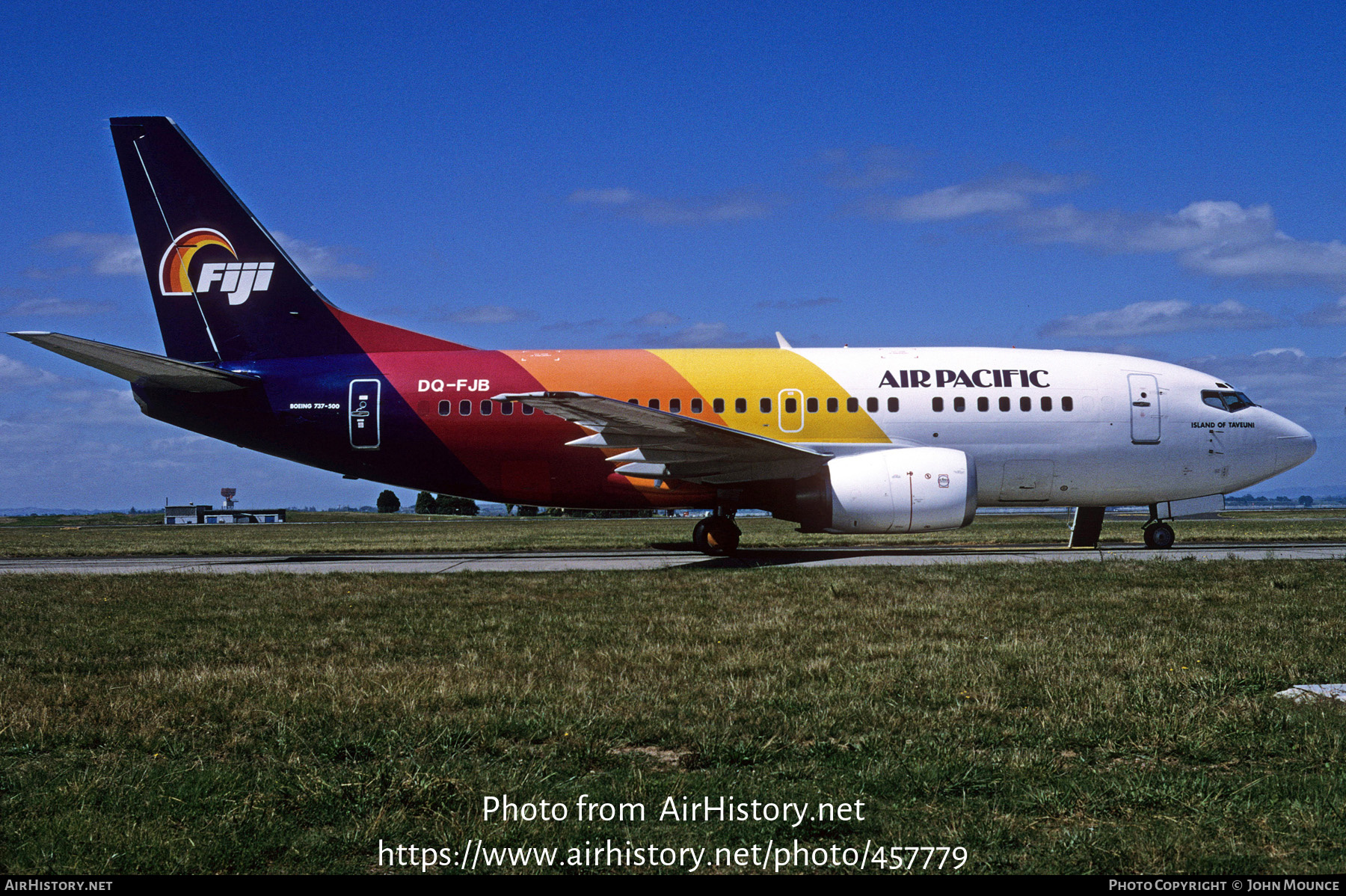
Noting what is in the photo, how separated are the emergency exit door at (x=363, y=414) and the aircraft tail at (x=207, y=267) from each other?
137 centimetres

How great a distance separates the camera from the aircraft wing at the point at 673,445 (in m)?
15.4

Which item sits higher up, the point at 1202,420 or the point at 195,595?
the point at 1202,420

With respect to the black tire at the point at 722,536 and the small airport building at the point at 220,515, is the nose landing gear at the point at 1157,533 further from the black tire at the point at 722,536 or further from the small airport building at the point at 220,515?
the small airport building at the point at 220,515

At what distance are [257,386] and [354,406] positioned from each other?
208 cm

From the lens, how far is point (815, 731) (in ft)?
17.0

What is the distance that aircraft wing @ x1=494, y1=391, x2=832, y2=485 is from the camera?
1542 centimetres

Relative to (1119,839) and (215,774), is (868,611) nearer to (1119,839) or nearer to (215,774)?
(1119,839)

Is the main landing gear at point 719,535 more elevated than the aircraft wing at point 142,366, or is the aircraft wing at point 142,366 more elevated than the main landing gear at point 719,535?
the aircraft wing at point 142,366

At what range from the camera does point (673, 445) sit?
1672cm

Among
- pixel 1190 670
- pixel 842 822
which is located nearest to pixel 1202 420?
pixel 1190 670

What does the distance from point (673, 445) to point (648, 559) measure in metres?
2.51

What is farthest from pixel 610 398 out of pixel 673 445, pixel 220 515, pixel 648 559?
pixel 220 515

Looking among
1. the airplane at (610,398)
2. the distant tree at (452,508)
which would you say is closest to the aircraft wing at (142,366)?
the airplane at (610,398)
